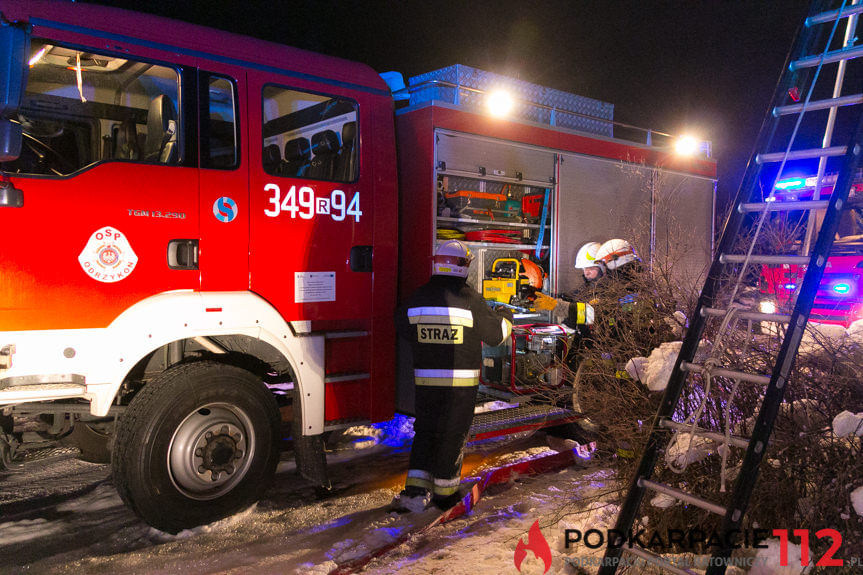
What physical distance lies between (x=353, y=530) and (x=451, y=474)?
73 cm

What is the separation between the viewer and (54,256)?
337 centimetres

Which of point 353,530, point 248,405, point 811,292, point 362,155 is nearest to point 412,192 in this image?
point 362,155

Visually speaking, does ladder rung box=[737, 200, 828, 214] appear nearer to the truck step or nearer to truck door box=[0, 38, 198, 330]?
truck door box=[0, 38, 198, 330]

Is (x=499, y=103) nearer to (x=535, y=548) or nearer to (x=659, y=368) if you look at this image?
(x=659, y=368)

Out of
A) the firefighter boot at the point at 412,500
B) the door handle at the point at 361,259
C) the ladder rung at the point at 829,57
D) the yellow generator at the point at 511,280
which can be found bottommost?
the firefighter boot at the point at 412,500

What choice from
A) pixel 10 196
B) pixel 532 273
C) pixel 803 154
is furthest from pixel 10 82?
pixel 532 273

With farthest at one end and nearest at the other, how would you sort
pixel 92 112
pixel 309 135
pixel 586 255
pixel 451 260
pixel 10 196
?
pixel 586 255, pixel 309 135, pixel 451 260, pixel 92 112, pixel 10 196

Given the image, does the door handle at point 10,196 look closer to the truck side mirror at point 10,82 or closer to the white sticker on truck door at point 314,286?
the truck side mirror at point 10,82

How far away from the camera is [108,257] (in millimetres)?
3514

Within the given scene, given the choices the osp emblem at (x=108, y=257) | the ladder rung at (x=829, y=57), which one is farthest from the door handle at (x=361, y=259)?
the ladder rung at (x=829, y=57)

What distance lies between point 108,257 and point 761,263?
3.31m

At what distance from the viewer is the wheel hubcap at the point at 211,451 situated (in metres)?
3.74

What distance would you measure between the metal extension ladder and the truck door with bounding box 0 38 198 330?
2.68 metres

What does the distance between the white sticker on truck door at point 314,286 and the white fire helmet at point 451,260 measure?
706 millimetres
